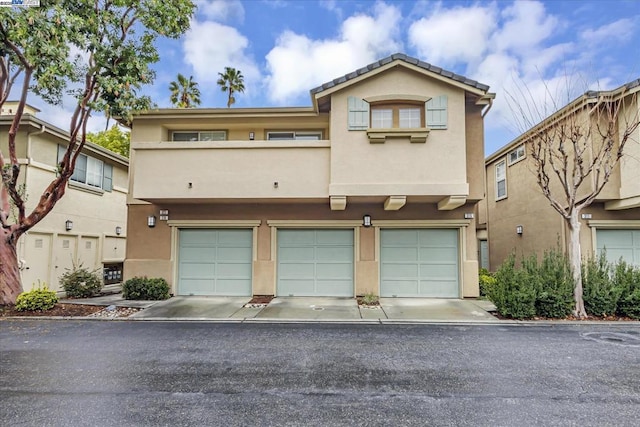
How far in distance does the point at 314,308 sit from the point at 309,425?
6.08 m

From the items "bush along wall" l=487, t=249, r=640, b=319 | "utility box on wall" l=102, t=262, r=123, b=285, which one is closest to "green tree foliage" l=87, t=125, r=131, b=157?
"utility box on wall" l=102, t=262, r=123, b=285

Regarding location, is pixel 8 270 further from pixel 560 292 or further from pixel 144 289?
pixel 560 292

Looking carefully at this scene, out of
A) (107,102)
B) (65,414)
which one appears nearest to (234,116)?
(107,102)

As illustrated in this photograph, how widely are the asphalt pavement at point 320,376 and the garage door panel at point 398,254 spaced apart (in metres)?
3.93

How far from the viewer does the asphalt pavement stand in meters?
3.77

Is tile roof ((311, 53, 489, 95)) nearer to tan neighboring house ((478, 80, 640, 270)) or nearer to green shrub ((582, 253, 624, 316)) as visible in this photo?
tan neighboring house ((478, 80, 640, 270))

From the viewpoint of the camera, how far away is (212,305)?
33.1ft

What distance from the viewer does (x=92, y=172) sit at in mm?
14320

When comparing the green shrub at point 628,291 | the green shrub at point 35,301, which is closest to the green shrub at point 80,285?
the green shrub at point 35,301

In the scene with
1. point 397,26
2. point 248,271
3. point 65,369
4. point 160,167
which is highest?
point 397,26

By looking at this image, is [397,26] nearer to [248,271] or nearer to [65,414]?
[248,271]

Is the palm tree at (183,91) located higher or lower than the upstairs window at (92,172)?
higher

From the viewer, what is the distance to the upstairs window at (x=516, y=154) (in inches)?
543

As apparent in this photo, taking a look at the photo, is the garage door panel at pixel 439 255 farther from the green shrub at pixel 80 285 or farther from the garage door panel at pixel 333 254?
the green shrub at pixel 80 285
